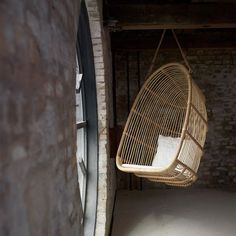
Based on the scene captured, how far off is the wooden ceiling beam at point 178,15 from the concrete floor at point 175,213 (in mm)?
2228

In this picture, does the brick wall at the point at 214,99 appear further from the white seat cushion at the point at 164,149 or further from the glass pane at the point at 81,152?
the glass pane at the point at 81,152

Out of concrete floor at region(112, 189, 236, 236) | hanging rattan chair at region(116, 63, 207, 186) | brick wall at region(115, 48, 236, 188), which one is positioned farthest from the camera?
brick wall at region(115, 48, 236, 188)

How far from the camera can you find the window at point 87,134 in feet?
10.2

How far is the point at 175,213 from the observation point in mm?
4125

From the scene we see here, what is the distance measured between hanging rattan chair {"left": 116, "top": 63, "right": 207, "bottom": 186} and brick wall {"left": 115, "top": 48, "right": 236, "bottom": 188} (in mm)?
1077

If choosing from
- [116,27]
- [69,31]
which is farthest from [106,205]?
[69,31]

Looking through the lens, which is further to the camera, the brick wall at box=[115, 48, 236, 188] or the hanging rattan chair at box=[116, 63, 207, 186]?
the brick wall at box=[115, 48, 236, 188]

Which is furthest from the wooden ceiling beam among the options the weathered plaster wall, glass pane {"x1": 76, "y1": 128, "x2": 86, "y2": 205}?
the weathered plaster wall

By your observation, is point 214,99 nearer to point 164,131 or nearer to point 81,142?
point 164,131

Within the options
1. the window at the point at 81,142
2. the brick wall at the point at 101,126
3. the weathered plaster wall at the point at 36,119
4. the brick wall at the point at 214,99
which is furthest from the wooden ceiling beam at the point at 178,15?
the brick wall at the point at 214,99

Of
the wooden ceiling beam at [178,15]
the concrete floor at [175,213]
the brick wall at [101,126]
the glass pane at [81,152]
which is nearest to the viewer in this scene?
the brick wall at [101,126]

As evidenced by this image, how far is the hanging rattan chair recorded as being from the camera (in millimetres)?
2941

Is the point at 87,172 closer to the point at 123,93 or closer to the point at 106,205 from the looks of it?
the point at 106,205

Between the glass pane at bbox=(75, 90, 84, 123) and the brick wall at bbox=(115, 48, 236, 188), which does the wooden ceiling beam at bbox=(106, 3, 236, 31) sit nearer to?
the glass pane at bbox=(75, 90, 84, 123)
